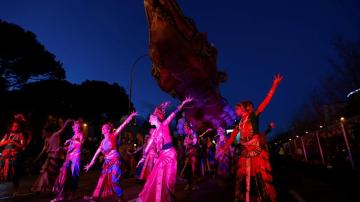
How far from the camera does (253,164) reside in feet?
18.1

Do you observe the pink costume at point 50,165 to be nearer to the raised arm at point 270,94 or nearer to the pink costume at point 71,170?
the pink costume at point 71,170

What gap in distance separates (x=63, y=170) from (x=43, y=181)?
1717 mm

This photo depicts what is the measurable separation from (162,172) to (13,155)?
6.98 meters

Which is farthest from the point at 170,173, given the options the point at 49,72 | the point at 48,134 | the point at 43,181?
the point at 49,72

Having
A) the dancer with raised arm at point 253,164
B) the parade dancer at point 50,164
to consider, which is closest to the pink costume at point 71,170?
the parade dancer at point 50,164

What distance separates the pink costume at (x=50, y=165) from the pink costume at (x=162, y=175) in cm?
544

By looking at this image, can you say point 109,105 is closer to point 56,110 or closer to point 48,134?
point 56,110

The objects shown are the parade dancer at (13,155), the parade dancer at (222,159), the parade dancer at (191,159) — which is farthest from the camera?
the parade dancer at (222,159)

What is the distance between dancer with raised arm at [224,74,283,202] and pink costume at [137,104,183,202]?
4.60ft

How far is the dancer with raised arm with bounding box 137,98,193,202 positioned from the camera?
237 inches

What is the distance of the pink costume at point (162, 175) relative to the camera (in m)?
6.00

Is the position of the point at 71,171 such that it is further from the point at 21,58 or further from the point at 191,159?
the point at 21,58

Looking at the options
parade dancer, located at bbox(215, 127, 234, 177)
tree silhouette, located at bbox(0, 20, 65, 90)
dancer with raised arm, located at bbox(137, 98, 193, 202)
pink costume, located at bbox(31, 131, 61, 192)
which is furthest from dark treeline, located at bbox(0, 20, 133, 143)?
dancer with raised arm, located at bbox(137, 98, 193, 202)

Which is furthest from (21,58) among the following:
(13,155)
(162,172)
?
(162,172)
